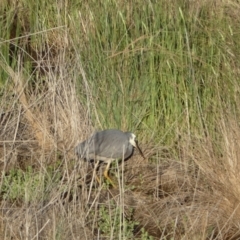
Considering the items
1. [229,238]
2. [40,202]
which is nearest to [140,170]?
[229,238]

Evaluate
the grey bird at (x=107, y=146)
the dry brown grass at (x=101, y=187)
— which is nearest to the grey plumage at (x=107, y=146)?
the grey bird at (x=107, y=146)

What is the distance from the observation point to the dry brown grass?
394 cm

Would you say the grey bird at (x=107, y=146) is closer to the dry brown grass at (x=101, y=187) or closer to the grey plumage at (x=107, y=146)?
the grey plumage at (x=107, y=146)

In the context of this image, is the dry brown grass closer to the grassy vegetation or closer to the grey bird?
the grassy vegetation

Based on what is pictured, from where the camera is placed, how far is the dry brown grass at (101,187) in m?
3.94

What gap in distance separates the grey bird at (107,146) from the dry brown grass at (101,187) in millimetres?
111

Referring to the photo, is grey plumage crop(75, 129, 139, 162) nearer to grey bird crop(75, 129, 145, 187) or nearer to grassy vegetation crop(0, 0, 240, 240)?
grey bird crop(75, 129, 145, 187)

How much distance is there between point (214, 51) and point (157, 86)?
0.44 metres

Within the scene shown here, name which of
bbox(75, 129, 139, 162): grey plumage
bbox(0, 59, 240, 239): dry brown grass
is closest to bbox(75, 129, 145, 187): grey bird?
bbox(75, 129, 139, 162): grey plumage

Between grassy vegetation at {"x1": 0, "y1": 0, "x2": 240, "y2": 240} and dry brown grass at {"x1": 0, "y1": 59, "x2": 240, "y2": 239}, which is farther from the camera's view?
grassy vegetation at {"x1": 0, "y1": 0, "x2": 240, "y2": 240}

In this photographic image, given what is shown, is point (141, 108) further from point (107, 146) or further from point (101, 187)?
point (101, 187)

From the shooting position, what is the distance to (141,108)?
571 cm

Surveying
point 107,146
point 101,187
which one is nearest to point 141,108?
point 107,146

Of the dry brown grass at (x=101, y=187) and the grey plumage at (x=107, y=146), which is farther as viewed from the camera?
the grey plumage at (x=107, y=146)
